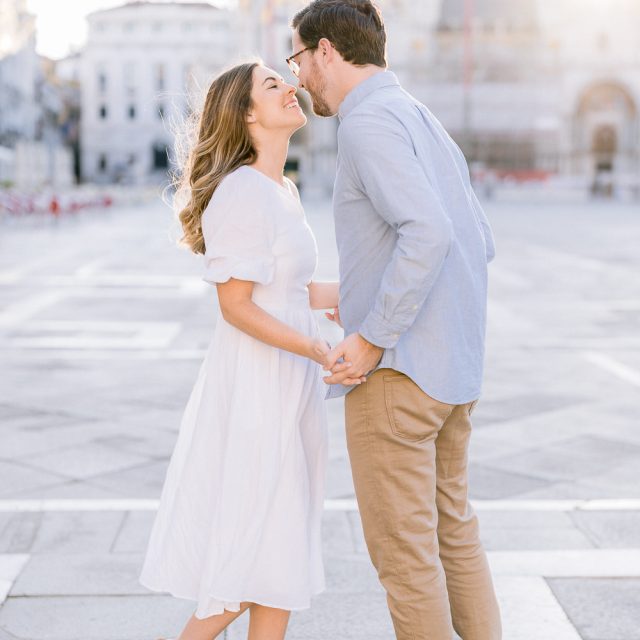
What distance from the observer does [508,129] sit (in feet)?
258

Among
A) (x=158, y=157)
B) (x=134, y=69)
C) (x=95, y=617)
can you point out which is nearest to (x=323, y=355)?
(x=95, y=617)

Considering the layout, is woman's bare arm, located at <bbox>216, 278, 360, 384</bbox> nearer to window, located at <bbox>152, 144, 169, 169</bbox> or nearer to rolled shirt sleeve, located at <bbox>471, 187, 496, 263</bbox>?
rolled shirt sleeve, located at <bbox>471, 187, 496, 263</bbox>

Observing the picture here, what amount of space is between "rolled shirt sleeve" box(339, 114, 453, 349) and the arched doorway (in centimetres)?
8344

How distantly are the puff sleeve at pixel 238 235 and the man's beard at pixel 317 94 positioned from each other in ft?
0.83

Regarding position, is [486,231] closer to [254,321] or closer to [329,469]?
[254,321]

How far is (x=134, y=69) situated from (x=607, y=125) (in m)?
45.5

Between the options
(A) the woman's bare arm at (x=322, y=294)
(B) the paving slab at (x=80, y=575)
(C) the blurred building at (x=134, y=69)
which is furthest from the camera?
(C) the blurred building at (x=134, y=69)

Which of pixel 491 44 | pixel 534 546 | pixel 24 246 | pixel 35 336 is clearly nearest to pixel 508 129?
pixel 491 44

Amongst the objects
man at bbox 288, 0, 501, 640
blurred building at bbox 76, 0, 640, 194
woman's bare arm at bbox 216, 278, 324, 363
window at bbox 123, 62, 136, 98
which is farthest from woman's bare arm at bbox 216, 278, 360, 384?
window at bbox 123, 62, 136, 98

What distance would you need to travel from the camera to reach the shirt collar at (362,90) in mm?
2516

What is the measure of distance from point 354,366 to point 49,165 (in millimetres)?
73219

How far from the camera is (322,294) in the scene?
304 centimetres

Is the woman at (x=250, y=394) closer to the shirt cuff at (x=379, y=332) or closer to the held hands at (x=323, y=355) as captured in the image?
the held hands at (x=323, y=355)

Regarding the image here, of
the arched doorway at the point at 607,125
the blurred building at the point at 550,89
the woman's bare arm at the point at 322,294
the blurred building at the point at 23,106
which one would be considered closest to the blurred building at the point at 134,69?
the blurred building at the point at 23,106
